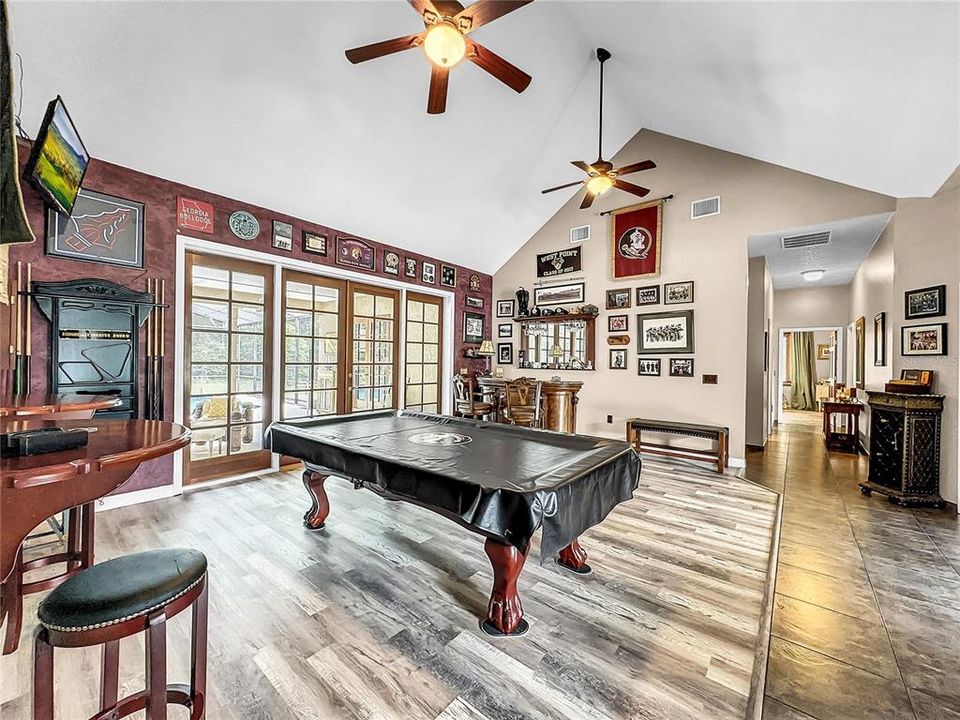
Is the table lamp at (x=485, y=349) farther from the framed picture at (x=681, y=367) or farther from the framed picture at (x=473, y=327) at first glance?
the framed picture at (x=681, y=367)

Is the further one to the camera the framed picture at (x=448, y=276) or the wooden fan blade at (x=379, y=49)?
the framed picture at (x=448, y=276)

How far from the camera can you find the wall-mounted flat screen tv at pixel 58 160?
2340 millimetres

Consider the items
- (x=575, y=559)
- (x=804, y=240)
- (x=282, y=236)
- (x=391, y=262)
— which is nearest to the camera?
(x=575, y=559)

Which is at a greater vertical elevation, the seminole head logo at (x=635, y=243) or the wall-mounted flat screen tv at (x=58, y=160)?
the seminole head logo at (x=635, y=243)

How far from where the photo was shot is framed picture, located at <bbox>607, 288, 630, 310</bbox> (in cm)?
563

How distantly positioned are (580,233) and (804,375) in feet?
28.2

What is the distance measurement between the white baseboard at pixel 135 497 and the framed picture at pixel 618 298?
5.44m

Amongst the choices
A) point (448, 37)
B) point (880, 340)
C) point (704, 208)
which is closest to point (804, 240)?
point (704, 208)

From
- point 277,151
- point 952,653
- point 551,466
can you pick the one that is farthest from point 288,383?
point 952,653

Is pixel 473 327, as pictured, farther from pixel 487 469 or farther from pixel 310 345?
pixel 487 469

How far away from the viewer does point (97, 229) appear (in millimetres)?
3246

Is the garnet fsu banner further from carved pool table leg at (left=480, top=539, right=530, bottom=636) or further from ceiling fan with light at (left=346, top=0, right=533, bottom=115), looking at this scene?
carved pool table leg at (left=480, top=539, right=530, bottom=636)

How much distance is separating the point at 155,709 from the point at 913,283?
19.1 ft

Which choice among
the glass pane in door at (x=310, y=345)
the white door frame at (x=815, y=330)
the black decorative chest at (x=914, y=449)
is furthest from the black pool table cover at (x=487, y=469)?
the white door frame at (x=815, y=330)
